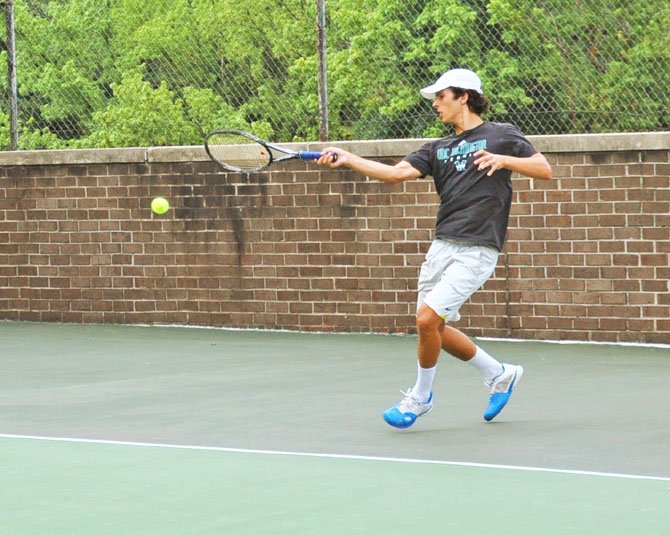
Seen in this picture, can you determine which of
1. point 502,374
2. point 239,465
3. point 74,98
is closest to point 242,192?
point 74,98

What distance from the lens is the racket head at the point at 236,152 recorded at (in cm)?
898

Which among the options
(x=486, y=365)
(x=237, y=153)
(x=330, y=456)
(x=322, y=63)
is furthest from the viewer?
(x=322, y=63)

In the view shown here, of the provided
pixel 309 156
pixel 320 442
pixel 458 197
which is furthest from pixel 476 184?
pixel 320 442

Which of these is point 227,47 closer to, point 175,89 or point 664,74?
point 175,89

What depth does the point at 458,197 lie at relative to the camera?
7.68m

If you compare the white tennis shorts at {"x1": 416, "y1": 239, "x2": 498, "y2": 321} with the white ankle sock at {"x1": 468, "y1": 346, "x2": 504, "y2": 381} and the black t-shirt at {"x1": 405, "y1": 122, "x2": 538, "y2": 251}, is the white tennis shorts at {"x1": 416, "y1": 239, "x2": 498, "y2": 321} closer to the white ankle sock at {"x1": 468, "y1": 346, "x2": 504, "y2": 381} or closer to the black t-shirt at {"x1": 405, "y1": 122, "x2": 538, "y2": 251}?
the black t-shirt at {"x1": 405, "y1": 122, "x2": 538, "y2": 251}

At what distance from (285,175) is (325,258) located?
0.77m

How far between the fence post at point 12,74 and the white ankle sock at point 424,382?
743cm

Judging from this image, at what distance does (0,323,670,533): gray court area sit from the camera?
5.62 metres

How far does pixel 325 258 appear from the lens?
1265 cm

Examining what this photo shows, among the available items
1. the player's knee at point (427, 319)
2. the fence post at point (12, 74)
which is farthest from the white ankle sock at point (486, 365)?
the fence post at point (12, 74)

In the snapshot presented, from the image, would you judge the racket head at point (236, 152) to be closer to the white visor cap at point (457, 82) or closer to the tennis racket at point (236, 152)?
the tennis racket at point (236, 152)

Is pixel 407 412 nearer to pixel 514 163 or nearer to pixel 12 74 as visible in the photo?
pixel 514 163

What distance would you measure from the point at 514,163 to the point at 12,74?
7.96 metres
